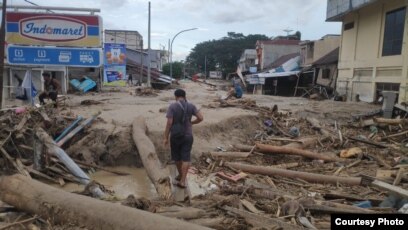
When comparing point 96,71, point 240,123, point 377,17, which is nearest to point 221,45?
point 96,71

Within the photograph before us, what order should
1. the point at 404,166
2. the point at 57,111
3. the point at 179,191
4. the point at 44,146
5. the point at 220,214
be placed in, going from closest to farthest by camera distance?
the point at 220,214, the point at 179,191, the point at 44,146, the point at 404,166, the point at 57,111

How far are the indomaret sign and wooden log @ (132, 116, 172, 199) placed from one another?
219 inches

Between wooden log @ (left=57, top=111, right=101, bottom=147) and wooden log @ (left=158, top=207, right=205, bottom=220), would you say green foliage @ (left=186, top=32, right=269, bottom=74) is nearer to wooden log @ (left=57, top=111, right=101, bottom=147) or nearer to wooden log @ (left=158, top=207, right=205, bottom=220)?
wooden log @ (left=57, top=111, right=101, bottom=147)

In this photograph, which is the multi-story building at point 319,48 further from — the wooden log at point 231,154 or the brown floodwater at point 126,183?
the brown floodwater at point 126,183

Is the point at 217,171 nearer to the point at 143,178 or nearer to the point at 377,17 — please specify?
the point at 143,178

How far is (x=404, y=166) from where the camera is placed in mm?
8922

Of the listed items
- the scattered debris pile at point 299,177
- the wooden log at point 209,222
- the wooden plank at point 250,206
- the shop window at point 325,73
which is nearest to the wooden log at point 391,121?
the scattered debris pile at point 299,177

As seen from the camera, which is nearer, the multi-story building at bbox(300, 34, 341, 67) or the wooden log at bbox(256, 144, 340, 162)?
the wooden log at bbox(256, 144, 340, 162)

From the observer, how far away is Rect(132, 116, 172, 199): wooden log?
21.6 ft

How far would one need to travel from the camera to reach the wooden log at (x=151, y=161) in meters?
6.58

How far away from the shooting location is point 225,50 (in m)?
99.3

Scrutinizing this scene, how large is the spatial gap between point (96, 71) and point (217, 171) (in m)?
27.4

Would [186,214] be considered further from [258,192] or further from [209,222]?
[258,192]

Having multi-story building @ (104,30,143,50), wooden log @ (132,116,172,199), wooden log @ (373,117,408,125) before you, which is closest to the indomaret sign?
wooden log @ (132,116,172,199)
